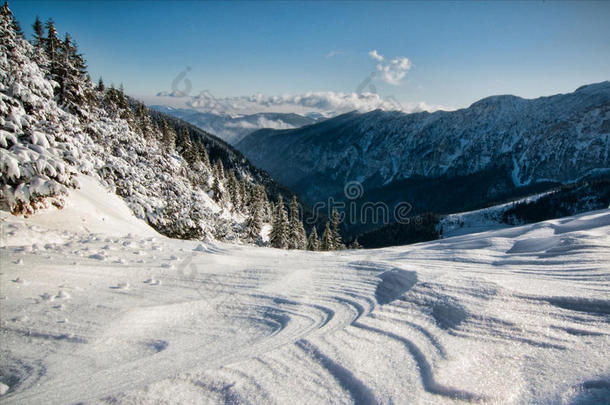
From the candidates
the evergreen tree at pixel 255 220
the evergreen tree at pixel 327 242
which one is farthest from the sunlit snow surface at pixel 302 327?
the evergreen tree at pixel 255 220

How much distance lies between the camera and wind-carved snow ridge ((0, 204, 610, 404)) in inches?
123

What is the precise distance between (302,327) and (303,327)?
17 millimetres

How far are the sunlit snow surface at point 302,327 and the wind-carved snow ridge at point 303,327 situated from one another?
0.9 inches

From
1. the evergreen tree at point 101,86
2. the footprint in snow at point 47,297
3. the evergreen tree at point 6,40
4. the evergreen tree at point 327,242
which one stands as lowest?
the evergreen tree at point 327,242

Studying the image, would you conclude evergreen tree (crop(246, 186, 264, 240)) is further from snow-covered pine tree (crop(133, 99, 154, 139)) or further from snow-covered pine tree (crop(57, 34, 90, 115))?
snow-covered pine tree (crop(57, 34, 90, 115))

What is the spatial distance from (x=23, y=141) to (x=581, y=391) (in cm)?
1438

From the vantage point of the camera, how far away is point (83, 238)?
335 inches

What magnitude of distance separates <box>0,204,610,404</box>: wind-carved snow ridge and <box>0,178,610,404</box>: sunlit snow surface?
0.08ft

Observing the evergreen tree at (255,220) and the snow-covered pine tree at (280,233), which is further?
the evergreen tree at (255,220)

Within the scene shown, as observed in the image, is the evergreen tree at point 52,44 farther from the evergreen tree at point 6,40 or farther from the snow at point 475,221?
the snow at point 475,221

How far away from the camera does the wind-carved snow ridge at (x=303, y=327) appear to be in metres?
3.12

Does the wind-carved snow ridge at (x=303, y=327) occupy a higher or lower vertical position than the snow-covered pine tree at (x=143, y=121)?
lower

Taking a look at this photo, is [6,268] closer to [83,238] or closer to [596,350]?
[83,238]

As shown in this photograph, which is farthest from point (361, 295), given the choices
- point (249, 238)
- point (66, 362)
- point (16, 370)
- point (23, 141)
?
point (249, 238)
